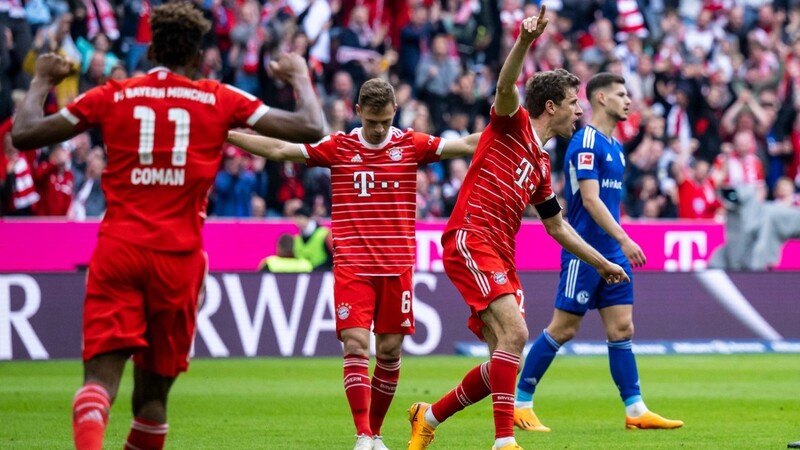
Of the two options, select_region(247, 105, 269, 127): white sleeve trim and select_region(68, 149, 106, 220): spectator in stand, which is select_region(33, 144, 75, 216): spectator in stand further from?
select_region(247, 105, 269, 127): white sleeve trim

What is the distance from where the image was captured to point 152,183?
6480 mm

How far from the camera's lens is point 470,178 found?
8.93 meters

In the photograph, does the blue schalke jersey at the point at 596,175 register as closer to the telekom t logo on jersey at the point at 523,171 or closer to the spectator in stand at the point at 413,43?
the telekom t logo on jersey at the point at 523,171

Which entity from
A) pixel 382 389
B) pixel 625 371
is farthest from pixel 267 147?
pixel 625 371

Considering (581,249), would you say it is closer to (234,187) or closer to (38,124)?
(38,124)

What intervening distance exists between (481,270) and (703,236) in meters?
14.4

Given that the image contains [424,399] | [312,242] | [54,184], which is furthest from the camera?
[312,242]

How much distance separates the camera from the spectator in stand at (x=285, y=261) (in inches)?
768

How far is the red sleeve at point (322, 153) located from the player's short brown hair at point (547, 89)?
136 centimetres

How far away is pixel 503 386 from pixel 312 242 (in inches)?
471

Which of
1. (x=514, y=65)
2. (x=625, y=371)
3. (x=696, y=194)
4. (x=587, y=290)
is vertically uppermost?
(x=514, y=65)

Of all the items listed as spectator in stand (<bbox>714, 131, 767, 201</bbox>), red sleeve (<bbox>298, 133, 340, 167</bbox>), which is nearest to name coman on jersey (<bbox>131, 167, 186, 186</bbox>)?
red sleeve (<bbox>298, 133, 340, 167</bbox>)

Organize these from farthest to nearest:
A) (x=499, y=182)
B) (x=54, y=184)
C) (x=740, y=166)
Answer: (x=740, y=166), (x=54, y=184), (x=499, y=182)

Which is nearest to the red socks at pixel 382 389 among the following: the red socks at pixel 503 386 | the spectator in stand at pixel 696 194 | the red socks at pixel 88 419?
the red socks at pixel 503 386
